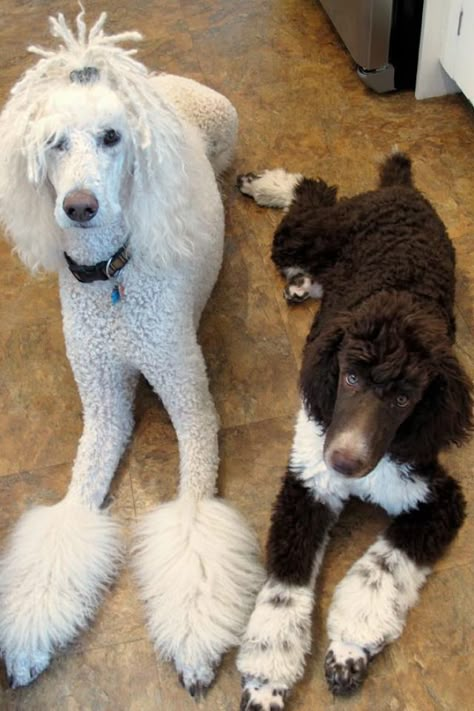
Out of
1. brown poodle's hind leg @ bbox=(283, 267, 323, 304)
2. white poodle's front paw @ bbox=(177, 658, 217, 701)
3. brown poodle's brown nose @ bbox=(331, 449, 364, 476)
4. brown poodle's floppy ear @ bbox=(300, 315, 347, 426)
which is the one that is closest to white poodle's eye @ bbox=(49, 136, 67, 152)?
brown poodle's floppy ear @ bbox=(300, 315, 347, 426)

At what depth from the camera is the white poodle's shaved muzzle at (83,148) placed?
4.21ft

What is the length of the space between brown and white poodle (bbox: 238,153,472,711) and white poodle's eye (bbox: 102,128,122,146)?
0.50 m

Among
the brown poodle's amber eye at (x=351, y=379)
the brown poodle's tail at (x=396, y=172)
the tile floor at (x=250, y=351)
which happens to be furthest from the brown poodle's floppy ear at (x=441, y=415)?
the brown poodle's tail at (x=396, y=172)

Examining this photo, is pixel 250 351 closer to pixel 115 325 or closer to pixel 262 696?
pixel 115 325

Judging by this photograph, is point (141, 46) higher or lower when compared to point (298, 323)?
higher

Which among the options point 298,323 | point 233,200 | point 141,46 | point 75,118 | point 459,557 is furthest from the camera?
point 141,46

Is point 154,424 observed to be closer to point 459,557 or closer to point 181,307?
point 181,307

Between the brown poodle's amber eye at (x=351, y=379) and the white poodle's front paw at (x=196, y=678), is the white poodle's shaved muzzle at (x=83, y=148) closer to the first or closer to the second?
the brown poodle's amber eye at (x=351, y=379)

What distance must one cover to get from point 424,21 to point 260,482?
4.92 ft

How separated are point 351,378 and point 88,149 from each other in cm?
59

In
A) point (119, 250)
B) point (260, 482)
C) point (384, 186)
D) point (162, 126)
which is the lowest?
point (260, 482)

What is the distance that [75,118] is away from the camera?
1.28 metres

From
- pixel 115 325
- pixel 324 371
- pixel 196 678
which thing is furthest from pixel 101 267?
pixel 196 678

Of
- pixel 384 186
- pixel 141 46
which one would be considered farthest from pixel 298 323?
pixel 141 46
